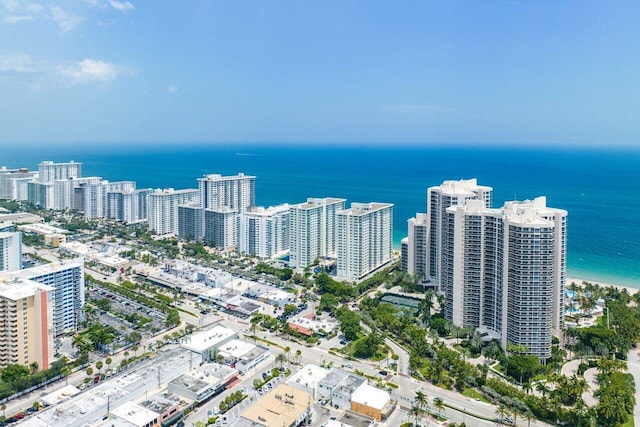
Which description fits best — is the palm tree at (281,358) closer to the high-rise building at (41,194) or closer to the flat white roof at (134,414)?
the flat white roof at (134,414)

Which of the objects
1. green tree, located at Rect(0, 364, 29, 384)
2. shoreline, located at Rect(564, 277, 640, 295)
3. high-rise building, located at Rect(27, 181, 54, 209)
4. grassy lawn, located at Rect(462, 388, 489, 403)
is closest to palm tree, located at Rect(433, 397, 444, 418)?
grassy lawn, located at Rect(462, 388, 489, 403)

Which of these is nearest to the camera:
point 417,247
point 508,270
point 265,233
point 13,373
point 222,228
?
point 13,373

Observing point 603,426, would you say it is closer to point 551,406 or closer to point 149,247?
point 551,406

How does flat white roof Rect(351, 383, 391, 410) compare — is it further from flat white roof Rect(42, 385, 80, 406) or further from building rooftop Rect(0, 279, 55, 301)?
building rooftop Rect(0, 279, 55, 301)

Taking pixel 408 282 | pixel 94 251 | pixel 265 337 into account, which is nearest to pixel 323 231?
pixel 408 282

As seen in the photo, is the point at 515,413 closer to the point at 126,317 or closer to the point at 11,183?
the point at 126,317

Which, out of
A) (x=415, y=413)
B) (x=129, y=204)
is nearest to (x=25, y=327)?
Result: (x=415, y=413)
